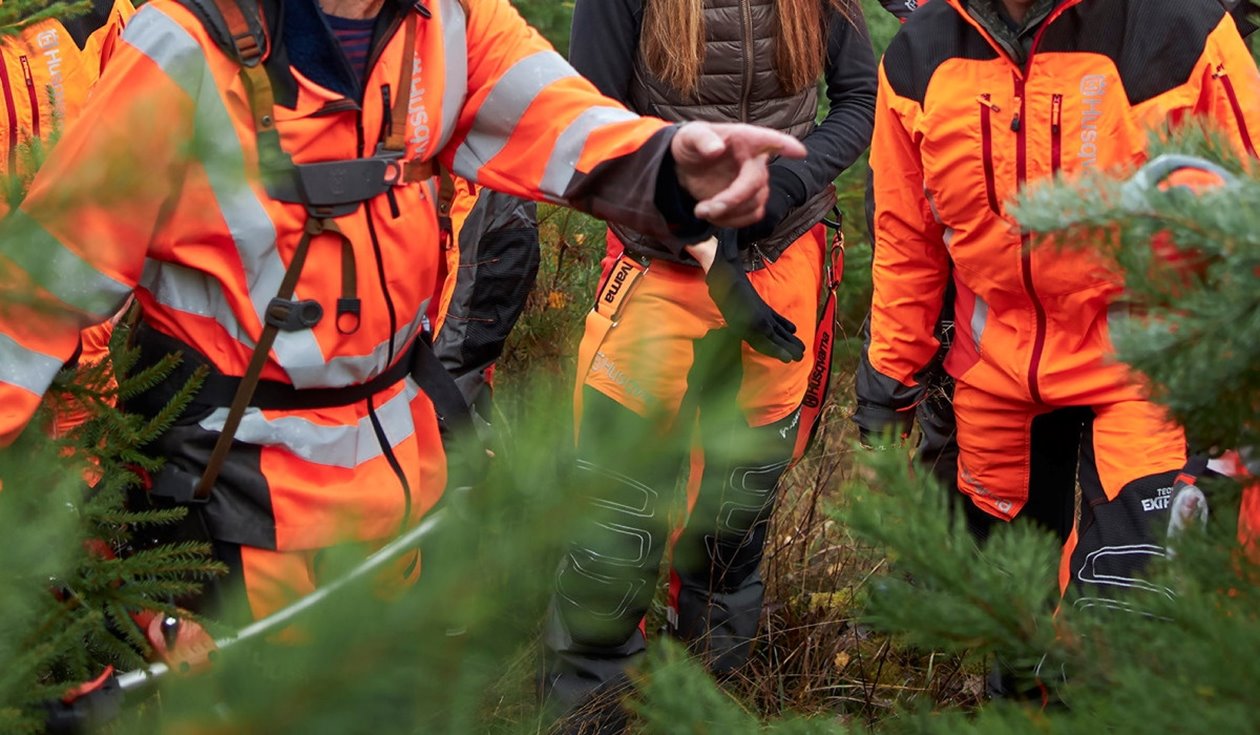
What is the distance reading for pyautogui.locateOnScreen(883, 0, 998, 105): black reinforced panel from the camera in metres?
3.47

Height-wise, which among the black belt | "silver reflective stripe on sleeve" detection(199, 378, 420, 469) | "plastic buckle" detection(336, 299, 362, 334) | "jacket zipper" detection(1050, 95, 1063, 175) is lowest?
"silver reflective stripe on sleeve" detection(199, 378, 420, 469)

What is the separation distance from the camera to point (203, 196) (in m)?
0.92

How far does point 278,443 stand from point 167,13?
31.7 inches

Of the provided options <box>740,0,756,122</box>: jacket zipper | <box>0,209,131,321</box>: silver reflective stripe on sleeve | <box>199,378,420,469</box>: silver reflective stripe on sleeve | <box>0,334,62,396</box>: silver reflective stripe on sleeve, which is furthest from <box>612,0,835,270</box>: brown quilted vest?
<box>0,209,131,321</box>: silver reflective stripe on sleeve

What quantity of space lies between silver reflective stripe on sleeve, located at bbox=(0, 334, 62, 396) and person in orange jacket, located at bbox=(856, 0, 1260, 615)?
219cm

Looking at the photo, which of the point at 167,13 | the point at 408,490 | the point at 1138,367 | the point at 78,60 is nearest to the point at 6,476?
the point at 1138,367

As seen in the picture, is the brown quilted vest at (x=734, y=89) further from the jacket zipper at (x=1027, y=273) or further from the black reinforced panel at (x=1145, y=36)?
the black reinforced panel at (x=1145, y=36)

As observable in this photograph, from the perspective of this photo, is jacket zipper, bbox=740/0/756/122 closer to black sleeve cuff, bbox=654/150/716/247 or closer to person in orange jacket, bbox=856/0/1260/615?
person in orange jacket, bbox=856/0/1260/615

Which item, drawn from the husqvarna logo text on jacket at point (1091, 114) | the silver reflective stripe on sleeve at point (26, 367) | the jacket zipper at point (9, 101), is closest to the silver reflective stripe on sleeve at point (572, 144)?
the silver reflective stripe on sleeve at point (26, 367)

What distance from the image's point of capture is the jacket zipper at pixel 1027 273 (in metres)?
3.34

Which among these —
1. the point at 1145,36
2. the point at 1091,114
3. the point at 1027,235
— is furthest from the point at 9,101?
the point at 1145,36

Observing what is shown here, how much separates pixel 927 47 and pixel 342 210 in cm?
179

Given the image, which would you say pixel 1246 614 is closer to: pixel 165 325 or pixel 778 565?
pixel 165 325

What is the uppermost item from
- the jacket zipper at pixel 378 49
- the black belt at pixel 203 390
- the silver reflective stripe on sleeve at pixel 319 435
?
the jacket zipper at pixel 378 49
